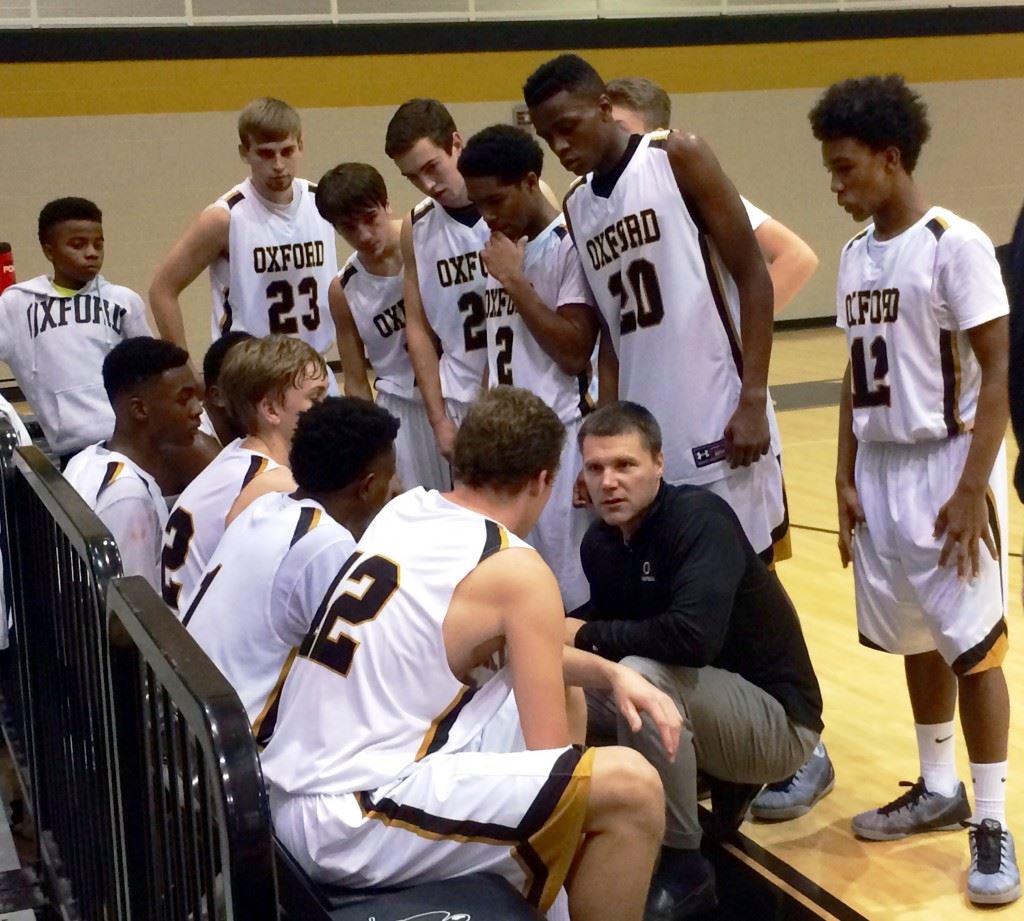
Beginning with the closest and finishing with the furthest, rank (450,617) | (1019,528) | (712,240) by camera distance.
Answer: (450,617), (712,240), (1019,528)

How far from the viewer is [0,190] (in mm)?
10820

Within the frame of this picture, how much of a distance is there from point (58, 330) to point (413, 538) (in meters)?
2.93

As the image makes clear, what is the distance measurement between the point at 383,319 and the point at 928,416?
1.99 meters

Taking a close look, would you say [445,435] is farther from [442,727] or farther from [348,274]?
[442,727]

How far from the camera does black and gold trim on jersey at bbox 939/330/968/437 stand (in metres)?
3.15

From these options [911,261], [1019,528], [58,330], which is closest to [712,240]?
[911,261]

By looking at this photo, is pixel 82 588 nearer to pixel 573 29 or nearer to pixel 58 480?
pixel 58 480

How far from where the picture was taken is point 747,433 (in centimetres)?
340

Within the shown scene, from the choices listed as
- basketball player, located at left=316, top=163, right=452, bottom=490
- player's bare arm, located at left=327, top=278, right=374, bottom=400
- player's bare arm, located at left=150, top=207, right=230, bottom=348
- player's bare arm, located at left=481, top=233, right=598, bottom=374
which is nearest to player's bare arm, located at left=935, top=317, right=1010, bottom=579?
player's bare arm, located at left=481, top=233, right=598, bottom=374

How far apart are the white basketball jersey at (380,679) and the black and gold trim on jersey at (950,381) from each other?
4.29 feet

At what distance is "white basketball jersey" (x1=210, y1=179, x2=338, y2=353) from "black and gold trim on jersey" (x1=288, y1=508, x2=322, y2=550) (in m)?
2.17

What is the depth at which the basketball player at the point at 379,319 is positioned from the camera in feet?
14.1

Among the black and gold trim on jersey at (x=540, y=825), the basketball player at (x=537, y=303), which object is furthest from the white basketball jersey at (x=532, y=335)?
the black and gold trim on jersey at (x=540, y=825)

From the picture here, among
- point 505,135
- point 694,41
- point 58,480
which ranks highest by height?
point 694,41
